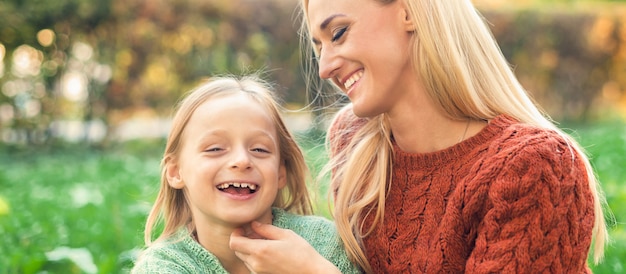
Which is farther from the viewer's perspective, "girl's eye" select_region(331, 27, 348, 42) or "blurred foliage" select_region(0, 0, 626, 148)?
"blurred foliage" select_region(0, 0, 626, 148)

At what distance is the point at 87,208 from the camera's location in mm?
5340

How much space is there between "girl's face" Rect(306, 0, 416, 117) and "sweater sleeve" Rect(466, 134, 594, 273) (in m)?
0.47

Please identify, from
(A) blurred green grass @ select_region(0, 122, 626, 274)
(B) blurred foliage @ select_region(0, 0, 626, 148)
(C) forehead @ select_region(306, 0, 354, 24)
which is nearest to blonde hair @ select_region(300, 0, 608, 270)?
(C) forehead @ select_region(306, 0, 354, 24)

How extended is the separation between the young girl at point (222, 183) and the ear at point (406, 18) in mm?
575

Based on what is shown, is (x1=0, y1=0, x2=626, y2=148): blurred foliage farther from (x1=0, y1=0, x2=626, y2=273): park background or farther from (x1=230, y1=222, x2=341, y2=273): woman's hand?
(x1=230, y1=222, x2=341, y2=273): woman's hand

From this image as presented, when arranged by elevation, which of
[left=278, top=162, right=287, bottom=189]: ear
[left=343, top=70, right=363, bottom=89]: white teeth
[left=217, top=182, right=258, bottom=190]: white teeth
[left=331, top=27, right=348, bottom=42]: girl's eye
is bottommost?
[left=278, top=162, right=287, bottom=189]: ear

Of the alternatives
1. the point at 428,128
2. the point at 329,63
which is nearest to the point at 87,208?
the point at 329,63

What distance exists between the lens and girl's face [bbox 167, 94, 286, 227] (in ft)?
8.12

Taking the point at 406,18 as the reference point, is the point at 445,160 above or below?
below

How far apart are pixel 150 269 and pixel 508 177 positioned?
113 cm

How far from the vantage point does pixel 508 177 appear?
2152 mm

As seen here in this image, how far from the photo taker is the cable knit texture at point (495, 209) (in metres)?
2.12

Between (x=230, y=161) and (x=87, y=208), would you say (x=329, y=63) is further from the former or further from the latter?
(x=87, y=208)

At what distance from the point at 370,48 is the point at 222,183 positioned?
65 centimetres
